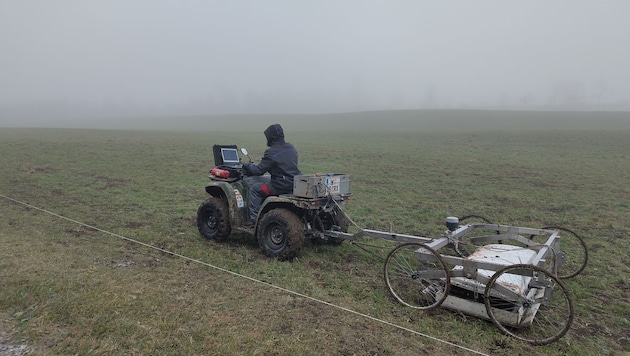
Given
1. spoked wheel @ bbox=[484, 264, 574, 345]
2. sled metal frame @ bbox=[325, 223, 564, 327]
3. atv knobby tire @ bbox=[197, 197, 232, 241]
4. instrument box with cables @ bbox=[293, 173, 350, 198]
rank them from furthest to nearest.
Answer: atv knobby tire @ bbox=[197, 197, 232, 241]
instrument box with cables @ bbox=[293, 173, 350, 198]
sled metal frame @ bbox=[325, 223, 564, 327]
spoked wheel @ bbox=[484, 264, 574, 345]

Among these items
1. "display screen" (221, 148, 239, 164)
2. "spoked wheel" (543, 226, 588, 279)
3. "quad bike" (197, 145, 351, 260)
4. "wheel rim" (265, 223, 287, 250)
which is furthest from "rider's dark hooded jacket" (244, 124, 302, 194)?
"spoked wheel" (543, 226, 588, 279)

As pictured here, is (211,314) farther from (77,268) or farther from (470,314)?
(470,314)

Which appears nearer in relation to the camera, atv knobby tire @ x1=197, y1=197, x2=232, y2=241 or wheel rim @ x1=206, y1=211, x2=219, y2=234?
atv knobby tire @ x1=197, y1=197, x2=232, y2=241

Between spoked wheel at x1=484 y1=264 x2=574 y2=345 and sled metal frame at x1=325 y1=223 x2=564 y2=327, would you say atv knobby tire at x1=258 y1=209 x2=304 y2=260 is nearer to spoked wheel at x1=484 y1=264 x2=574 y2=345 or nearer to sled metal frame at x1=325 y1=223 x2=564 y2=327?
sled metal frame at x1=325 y1=223 x2=564 y2=327

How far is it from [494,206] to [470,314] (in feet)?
22.8

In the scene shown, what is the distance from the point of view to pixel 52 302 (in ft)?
13.8

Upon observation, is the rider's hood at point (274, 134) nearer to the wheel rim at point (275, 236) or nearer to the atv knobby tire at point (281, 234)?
the atv knobby tire at point (281, 234)

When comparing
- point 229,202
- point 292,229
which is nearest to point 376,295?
point 292,229

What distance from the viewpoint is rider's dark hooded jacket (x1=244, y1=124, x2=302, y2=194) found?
6219 mm

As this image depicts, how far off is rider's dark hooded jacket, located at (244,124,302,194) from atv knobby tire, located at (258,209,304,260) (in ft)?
1.64

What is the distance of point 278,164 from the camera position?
6.23m

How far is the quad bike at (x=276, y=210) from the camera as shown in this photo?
5.82m

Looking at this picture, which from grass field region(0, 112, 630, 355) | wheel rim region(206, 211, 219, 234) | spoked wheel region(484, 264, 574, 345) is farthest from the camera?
wheel rim region(206, 211, 219, 234)

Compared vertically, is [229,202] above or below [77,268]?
Result: above
